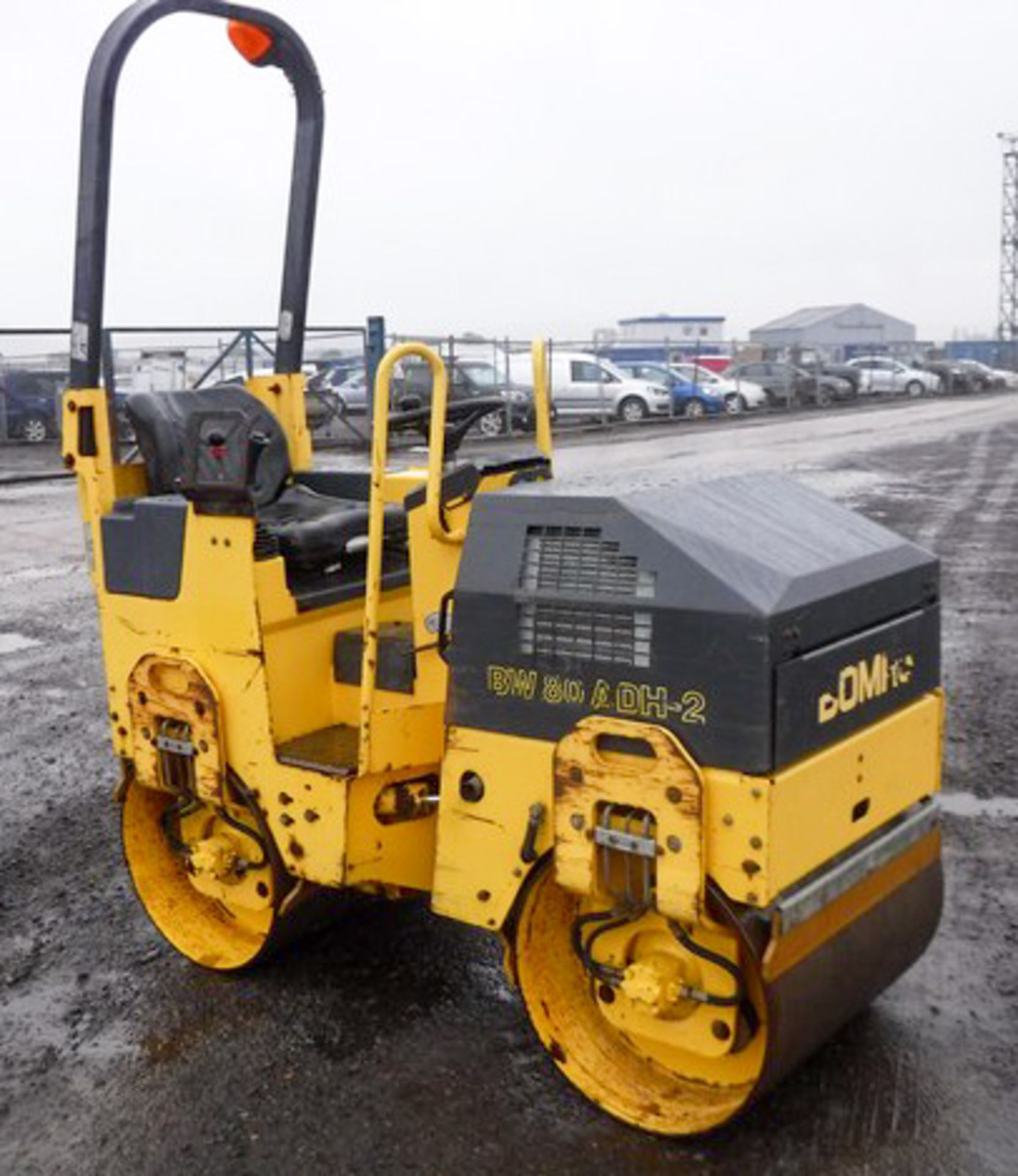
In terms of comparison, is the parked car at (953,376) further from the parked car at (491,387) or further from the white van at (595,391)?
the parked car at (491,387)

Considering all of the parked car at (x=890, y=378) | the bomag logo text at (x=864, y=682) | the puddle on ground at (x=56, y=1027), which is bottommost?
the puddle on ground at (x=56, y=1027)

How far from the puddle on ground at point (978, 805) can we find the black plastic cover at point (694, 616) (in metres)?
2.24

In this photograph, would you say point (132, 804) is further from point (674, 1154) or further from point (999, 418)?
point (999, 418)

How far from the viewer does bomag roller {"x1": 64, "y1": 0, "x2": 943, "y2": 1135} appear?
296cm

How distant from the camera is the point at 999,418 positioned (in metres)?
30.1

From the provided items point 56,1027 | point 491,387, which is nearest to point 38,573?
point 56,1027

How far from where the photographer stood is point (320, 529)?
13.2 ft

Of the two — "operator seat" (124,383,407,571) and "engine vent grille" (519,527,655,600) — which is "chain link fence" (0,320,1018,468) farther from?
"engine vent grille" (519,527,655,600)

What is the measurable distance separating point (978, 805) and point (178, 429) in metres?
3.33

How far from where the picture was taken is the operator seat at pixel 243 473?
11.9 ft

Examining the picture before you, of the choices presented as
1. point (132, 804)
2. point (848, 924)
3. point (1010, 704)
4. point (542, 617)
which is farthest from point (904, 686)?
point (1010, 704)

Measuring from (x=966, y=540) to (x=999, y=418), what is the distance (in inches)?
759

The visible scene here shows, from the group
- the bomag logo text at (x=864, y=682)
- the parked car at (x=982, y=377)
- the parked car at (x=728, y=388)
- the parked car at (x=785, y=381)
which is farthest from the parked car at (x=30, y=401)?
the parked car at (x=982, y=377)

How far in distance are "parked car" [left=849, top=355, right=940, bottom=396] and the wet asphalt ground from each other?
37383mm
